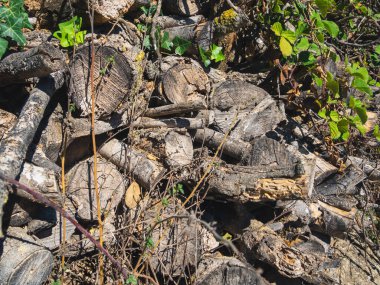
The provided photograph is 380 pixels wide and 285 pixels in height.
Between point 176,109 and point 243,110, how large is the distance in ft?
1.97

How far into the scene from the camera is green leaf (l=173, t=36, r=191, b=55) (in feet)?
10.8

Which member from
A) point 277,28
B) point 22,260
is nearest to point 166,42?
point 277,28

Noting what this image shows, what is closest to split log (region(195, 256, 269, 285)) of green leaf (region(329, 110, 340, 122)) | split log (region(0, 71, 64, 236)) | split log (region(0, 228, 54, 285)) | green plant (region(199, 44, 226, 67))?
split log (region(0, 228, 54, 285))

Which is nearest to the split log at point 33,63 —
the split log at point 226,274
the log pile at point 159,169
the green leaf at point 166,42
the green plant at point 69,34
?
the log pile at point 159,169

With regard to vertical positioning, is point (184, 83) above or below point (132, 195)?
above

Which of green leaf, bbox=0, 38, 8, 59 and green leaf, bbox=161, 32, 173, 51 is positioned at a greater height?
green leaf, bbox=0, 38, 8, 59

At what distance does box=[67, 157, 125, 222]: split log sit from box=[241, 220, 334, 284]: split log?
0.88 meters

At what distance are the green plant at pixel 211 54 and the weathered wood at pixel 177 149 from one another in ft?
2.37

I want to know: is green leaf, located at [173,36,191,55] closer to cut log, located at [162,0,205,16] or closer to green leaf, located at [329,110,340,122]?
cut log, located at [162,0,205,16]

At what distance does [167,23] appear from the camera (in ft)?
11.3

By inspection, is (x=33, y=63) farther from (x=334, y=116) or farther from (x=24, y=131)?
(x=334, y=116)

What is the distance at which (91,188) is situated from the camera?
280cm

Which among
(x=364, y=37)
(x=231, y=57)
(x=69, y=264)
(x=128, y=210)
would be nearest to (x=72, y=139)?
(x=128, y=210)

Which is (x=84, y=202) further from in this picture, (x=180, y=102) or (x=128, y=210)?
(x=180, y=102)
